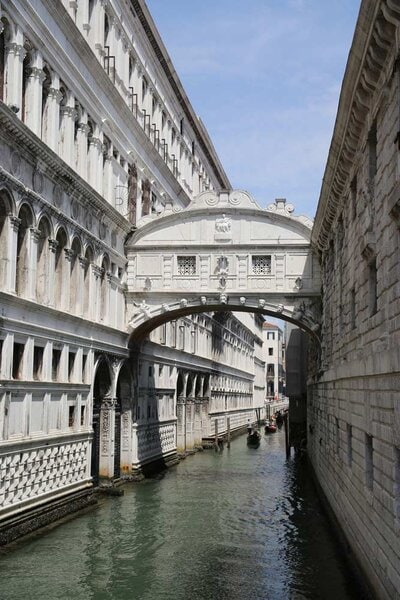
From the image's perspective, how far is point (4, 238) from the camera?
15266mm

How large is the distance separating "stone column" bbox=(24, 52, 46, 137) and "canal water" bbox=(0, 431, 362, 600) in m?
8.51

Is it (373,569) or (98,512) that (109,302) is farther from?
(373,569)

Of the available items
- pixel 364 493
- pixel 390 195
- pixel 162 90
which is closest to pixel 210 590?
pixel 364 493

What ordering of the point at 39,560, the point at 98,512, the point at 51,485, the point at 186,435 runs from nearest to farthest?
1. the point at 39,560
2. the point at 51,485
3. the point at 98,512
4. the point at 186,435

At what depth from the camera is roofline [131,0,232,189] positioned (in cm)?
2600

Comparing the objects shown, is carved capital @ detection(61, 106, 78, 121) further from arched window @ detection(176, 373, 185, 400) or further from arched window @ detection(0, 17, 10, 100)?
arched window @ detection(176, 373, 185, 400)

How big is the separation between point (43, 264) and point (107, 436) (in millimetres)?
7436

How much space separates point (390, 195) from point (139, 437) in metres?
17.8

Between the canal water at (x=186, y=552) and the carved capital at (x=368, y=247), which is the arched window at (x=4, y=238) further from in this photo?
the carved capital at (x=368, y=247)

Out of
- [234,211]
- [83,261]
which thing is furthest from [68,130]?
[234,211]

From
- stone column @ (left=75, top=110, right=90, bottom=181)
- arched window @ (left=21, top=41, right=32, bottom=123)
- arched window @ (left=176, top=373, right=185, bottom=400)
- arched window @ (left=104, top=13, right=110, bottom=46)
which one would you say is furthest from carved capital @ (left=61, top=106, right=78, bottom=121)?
arched window @ (left=176, top=373, right=185, bottom=400)

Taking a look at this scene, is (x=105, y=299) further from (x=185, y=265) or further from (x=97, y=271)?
(x=185, y=265)

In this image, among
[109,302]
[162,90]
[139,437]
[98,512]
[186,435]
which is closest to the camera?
[98,512]

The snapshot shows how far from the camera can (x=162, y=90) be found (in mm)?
30375
